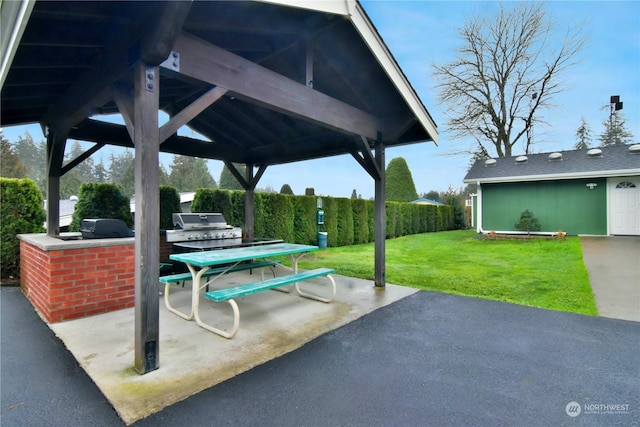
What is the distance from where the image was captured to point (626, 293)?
16.1 ft

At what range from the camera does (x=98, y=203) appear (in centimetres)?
639

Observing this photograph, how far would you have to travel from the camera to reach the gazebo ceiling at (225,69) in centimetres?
256

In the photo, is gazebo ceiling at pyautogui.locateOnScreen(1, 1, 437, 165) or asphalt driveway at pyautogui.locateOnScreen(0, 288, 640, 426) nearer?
asphalt driveway at pyautogui.locateOnScreen(0, 288, 640, 426)

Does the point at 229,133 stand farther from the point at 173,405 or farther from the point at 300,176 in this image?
the point at 300,176

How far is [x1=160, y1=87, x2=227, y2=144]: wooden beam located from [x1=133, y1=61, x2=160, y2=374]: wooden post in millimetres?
81

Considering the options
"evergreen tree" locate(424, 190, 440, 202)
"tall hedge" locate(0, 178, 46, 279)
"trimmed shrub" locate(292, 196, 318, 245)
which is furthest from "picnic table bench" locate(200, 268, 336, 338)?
"evergreen tree" locate(424, 190, 440, 202)


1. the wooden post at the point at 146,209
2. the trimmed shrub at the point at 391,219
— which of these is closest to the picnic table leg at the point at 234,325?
the wooden post at the point at 146,209

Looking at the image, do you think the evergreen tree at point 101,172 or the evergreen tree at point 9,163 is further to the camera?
the evergreen tree at point 101,172

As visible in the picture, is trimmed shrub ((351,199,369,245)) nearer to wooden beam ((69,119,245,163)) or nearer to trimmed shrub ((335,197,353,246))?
trimmed shrub ((335,197,353,246))

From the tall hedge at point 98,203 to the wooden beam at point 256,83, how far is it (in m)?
5.18

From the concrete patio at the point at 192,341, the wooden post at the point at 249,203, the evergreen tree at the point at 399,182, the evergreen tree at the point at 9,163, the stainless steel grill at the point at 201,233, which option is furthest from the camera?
the evergreen tree at the point at 399,182

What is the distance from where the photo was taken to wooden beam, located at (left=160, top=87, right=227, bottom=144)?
2508mm

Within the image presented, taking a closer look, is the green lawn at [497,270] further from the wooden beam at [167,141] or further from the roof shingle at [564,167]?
the wooden beam at [167,141]

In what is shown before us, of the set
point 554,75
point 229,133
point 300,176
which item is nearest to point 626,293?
point 229,133
